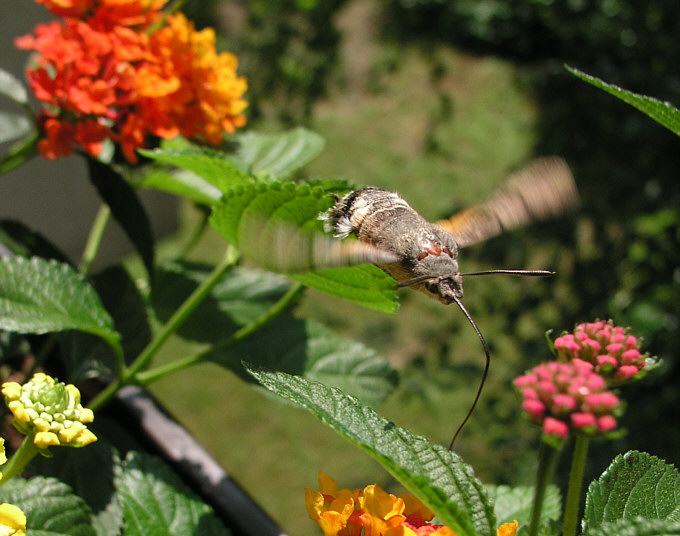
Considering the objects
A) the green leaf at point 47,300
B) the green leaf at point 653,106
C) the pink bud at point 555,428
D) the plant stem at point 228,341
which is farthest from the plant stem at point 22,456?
the green leaf at point 653,106

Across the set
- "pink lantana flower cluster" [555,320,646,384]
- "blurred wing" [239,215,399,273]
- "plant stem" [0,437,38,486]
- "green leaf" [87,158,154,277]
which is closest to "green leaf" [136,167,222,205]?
"green leaf" [87,158,154,277]

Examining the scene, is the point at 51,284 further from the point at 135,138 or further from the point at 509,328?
the point at 509,328

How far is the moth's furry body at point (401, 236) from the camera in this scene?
656mm

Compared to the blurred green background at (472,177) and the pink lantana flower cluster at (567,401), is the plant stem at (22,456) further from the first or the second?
the blurred green background at (472,177)

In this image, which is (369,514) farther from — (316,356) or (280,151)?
(280,151)

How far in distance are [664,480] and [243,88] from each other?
0.66 m

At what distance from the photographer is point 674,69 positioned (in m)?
2.16

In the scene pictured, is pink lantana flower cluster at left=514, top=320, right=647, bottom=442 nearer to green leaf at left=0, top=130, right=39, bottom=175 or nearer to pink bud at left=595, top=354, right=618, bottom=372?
pink bud at left=595, top=354, right=618, bottom=372

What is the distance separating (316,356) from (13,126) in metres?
0.50

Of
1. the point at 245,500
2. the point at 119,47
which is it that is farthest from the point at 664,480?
the point at 119,47

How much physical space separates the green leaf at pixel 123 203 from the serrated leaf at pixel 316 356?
18cm

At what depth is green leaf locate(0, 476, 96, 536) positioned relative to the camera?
1.99 ft

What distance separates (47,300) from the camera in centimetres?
74

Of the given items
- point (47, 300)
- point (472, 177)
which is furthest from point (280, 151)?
point (472, 177)
